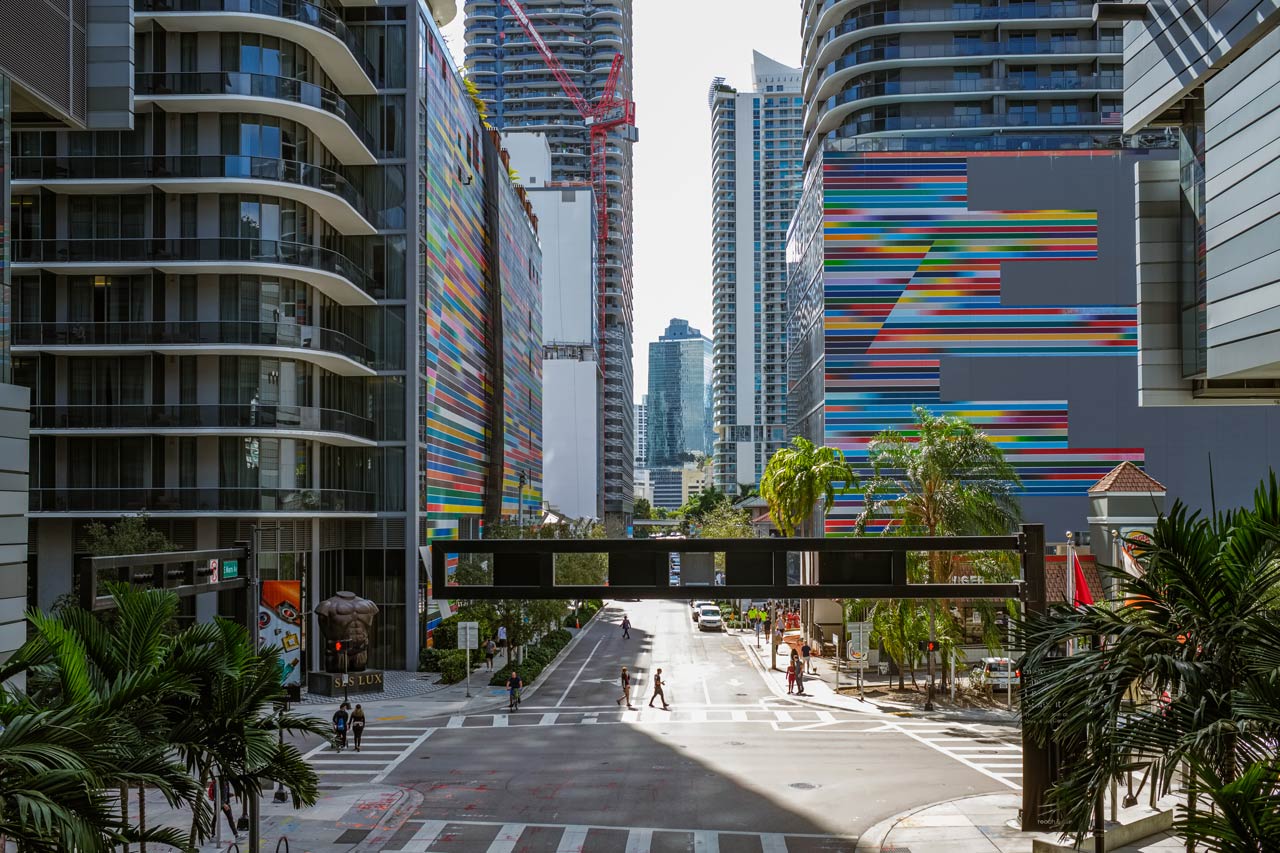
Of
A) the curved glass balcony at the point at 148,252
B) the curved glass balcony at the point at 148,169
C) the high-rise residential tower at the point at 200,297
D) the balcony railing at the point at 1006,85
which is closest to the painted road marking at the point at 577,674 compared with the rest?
the high-rise residential tower at the point at 200,297

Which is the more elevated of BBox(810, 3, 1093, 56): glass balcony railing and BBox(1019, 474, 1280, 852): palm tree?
BBox(810, 3, 1093, 56): glass balcony railing

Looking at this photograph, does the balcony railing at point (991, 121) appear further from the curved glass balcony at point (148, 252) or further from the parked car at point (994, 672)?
the curved glass balcony at point (148, 252)

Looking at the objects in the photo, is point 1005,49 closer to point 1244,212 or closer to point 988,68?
point 988,68

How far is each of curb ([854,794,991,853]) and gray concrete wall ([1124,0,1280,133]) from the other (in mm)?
17334

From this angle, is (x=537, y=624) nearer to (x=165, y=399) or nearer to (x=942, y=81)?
(x=165, y=399)

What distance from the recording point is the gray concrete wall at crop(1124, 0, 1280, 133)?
77.9ft

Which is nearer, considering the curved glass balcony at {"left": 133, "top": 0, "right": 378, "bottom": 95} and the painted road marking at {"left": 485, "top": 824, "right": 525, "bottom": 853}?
the painted road marking at {"left": 485, "top": 824, "right": 525, "bottom": 853}

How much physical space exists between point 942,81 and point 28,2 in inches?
2648

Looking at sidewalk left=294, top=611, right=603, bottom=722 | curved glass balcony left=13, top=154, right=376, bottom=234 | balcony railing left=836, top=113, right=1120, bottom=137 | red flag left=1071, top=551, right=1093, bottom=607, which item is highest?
balcony railing left=836, top=113, right=1120, bottom=137

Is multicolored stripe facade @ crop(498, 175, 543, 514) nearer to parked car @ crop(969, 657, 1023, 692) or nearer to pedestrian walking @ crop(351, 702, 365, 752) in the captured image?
parked car @ crop(969, 657, 1023, 692)

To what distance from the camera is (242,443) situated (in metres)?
49.7

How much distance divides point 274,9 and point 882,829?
1611 inches

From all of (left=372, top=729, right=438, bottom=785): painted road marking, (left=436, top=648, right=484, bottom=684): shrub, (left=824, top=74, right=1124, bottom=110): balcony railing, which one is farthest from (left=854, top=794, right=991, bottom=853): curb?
(left=824, top=74, right=1124, bottom=110): balcony railing

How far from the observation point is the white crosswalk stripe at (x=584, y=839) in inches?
982
